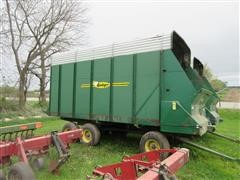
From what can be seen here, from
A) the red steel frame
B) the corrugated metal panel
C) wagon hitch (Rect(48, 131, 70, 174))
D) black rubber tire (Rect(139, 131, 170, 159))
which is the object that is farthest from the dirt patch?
wagon hitch (Rect(48, 131, 70, 174))

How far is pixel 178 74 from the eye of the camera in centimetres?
576

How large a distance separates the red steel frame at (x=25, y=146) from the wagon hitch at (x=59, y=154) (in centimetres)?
12

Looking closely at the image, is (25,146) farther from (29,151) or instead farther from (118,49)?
(118,49)

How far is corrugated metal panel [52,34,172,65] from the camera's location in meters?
6.02

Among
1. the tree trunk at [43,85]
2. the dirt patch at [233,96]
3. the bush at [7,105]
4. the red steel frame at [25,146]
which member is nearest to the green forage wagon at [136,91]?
the red steel frame at [25,146]

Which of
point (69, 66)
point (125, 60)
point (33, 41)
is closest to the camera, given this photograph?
point (125, 60)

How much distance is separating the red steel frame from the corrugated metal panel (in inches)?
104

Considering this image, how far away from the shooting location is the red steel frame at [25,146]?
400cm

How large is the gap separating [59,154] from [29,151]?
1.93 ft

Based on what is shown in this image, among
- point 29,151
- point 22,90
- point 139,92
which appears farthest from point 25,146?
point 22,90

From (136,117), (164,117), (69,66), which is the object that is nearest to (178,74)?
(164,117)

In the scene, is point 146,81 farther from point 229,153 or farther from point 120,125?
point 229,153

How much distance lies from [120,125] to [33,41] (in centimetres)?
1403

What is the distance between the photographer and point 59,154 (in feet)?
14.6
